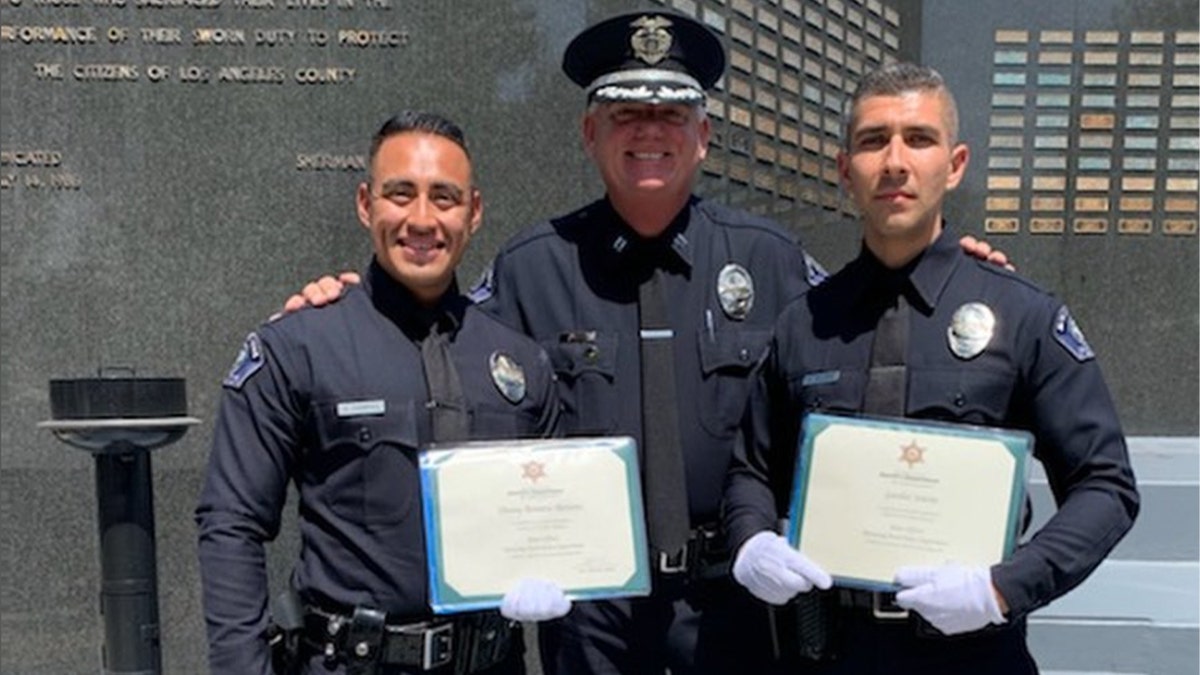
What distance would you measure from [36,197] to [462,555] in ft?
11.6

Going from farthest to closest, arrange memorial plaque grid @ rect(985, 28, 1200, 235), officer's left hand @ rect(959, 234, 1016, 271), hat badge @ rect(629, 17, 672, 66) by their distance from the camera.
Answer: memorial plaque grid @ rect(985, 28, 1200, 235) < hat badge @ rect(629, 17, 672, 66) < officer's left hand @ rect(959, 234, 1016, 271)

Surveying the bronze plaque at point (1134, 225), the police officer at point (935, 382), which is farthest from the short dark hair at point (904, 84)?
the bronze plaque at point (1134, 225)

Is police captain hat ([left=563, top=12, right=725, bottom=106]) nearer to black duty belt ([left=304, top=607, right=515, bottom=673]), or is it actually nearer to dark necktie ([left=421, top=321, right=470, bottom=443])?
dark necktie ([left=421, top=321, right=470, bottom=443])

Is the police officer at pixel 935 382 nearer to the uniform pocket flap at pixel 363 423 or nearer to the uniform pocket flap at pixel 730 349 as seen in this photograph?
the uniform pocket flap at pixel 730 349

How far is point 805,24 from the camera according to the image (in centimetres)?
602

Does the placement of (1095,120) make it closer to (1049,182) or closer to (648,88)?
(1049,182)

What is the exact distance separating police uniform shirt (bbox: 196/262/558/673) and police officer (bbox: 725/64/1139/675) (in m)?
0.65

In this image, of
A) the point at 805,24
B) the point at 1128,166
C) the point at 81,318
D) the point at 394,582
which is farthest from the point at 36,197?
the point at 1128,166

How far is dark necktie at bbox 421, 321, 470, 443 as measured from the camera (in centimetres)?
192

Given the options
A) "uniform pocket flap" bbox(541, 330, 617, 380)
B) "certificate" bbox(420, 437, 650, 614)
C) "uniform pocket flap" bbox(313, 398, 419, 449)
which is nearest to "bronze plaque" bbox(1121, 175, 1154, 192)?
"uniform pocket flap" bbox(541, 330, 617, 380)

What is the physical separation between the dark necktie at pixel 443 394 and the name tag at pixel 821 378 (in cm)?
65

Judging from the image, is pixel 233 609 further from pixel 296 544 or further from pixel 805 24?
pixel 805 24

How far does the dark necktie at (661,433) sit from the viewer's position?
2.28 m

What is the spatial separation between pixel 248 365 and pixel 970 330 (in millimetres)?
1333
